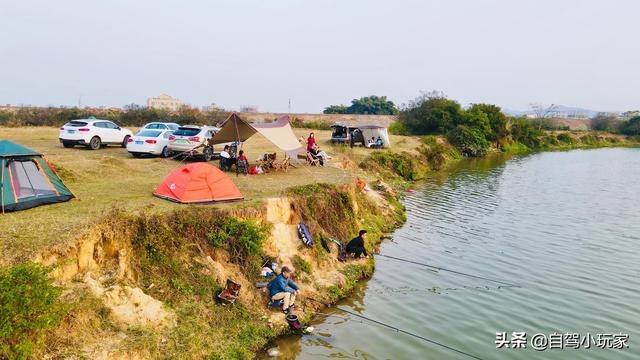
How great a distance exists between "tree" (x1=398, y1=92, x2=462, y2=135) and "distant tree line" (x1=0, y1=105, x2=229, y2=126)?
1007 inches

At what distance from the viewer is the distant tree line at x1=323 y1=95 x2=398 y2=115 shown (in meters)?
99.7

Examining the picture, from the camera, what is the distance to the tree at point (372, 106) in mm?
100188

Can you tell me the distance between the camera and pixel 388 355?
10219 millimetres

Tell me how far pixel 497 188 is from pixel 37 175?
94.4 feet

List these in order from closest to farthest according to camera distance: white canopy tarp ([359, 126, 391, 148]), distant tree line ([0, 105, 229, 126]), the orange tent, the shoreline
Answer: the shoreline
the orange tent
white canopy tarp ([359, 126, 391, 148])
distant tree line ([0, 105, 229, 126])

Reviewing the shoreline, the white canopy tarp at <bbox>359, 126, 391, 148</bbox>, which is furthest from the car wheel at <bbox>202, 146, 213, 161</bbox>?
the white canopy tarp at <bbox>359, 126, 391, 148</bbox>

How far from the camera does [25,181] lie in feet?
40.0

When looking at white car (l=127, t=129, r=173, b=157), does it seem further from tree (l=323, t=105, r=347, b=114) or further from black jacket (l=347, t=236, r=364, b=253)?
tree (l=323, t=105, r=347, b=114)

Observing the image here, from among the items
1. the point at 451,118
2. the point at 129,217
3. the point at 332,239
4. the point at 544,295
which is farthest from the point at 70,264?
the point at 451,118

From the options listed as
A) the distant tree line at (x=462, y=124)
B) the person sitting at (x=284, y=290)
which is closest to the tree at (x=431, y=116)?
the distant tree line at (x=462, y=124)

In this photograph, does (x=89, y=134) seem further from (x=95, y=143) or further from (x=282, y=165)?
(x=282, y=165)

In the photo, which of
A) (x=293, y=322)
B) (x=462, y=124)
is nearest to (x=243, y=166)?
(x=293, y=322)

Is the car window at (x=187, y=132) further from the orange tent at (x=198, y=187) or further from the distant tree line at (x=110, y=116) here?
the distant tree line at (x=110, y=116)

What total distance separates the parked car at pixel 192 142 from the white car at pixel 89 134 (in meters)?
5.97
